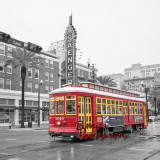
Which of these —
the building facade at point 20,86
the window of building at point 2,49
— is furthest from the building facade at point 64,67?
the window of building at point 2,49

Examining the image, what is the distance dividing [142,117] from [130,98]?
395cm

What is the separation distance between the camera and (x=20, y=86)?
44.8 m

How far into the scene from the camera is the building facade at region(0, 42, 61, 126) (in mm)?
41312

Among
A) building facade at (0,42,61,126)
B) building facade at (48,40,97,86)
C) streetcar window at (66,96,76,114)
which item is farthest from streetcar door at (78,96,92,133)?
building facade at (48,40,97,86)

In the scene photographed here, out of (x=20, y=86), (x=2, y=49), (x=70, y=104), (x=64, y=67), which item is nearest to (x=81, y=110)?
(x=70, y=104)

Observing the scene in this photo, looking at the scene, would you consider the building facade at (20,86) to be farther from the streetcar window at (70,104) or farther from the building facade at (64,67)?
the streetcar window at (70,104)

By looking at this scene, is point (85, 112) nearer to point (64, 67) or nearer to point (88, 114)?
point (88, 114)

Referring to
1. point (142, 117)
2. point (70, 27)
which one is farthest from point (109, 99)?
point (70, 27)

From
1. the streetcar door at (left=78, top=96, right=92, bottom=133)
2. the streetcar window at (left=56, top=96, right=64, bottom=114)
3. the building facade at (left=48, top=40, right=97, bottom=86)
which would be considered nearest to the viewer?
the streetcar door at (left=78, top=96, right=92, bottom=133)

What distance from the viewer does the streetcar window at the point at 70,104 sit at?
14383mm

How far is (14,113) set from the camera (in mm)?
42875

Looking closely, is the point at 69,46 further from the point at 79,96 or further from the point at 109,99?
the point at 79,96

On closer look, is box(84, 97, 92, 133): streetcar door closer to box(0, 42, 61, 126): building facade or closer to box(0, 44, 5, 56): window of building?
box(0, 42, 61, 126): building facade

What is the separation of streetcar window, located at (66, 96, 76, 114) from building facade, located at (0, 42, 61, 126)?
24.6m
